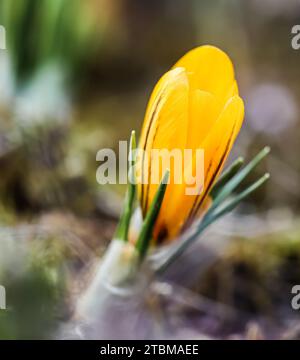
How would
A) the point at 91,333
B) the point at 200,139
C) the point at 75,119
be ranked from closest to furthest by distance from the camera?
the point at 200,139
the point at 91,333
the point at 75,119

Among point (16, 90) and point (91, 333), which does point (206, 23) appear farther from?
point (91, 333)

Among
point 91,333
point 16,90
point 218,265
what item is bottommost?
point 91,333

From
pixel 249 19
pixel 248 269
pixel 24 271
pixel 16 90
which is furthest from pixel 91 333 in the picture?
pixel 249 19

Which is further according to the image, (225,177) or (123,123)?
(123,123)

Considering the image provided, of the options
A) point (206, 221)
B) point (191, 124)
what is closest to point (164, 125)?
point (191, 124)

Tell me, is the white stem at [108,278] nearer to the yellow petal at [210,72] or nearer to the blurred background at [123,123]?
the blurred background at [123,123]

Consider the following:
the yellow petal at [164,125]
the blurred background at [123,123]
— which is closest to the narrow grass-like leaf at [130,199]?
the yellow petal at [164,125]

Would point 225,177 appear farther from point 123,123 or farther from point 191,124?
point 123,123

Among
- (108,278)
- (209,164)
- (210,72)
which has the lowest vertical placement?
(108,278)
